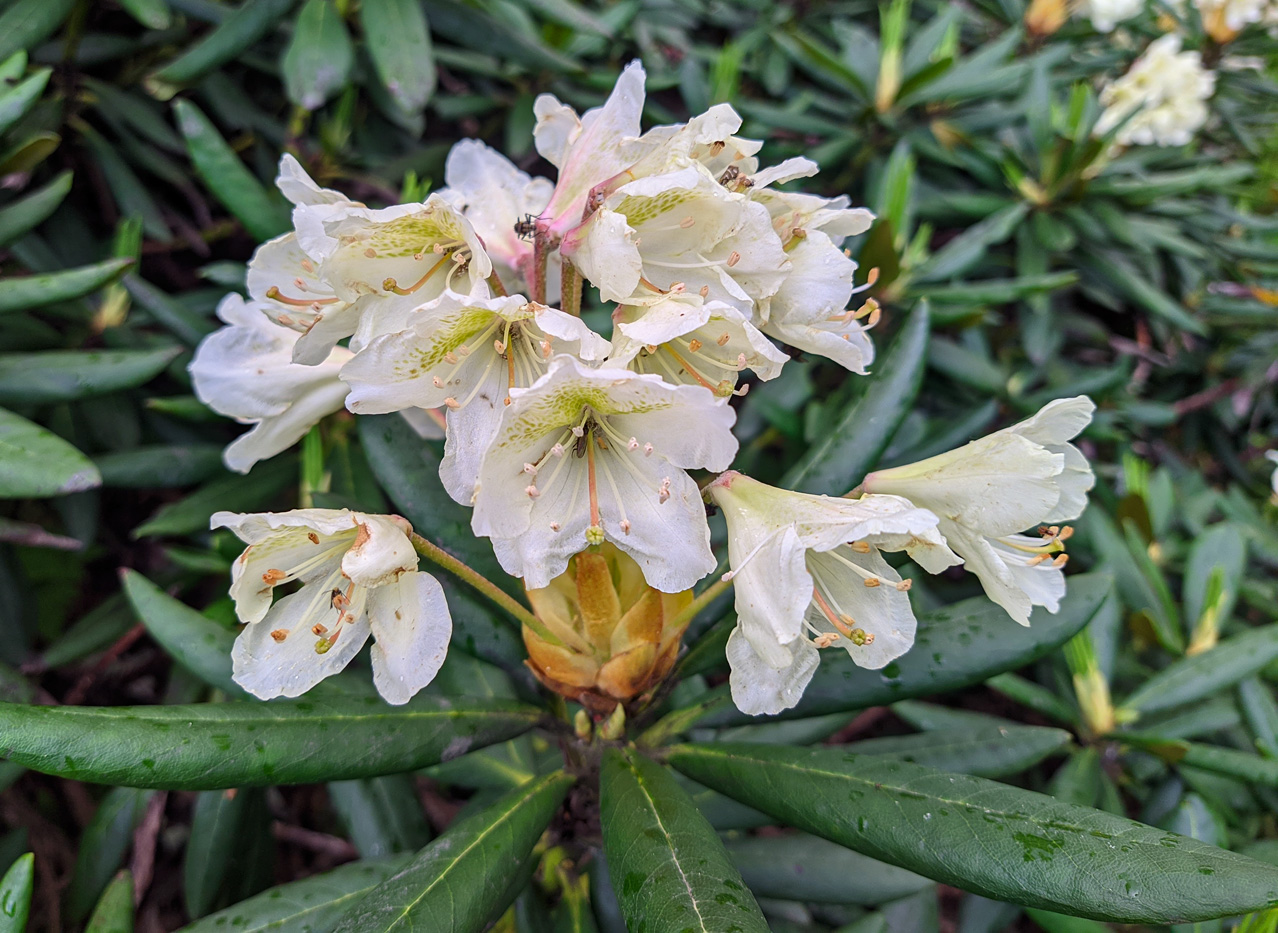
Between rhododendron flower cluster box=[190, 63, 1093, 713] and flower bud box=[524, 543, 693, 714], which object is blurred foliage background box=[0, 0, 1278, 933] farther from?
rhododendron flower cluster box=[190, 63, 1093, 713]

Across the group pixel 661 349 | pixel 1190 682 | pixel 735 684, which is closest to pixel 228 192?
pixel 661 349

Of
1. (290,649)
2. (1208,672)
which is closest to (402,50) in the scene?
(290,649)

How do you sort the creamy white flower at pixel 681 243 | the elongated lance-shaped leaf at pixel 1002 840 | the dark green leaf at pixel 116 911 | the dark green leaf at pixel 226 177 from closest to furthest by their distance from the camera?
the elongated lance-shaped leaf at pixel 1002 840 → the creamy white flower at pixel 681 243 → the dark green leaf at pixel 116 911 → the dark green leaf at pixel 226 177

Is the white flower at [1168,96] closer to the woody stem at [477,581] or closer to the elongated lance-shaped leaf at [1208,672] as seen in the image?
the elongated lance-shaped leaf at [1208,672]

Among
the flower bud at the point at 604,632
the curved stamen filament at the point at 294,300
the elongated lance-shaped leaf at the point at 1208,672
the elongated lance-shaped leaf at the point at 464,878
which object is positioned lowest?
the elongated lance-shaped leaf at the point at 1208,672

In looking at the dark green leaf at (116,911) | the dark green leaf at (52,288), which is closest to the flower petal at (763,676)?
the dark green leaf at (116,911)

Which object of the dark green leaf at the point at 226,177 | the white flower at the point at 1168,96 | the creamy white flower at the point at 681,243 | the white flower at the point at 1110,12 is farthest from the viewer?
the white flower at the point at 1110,12
